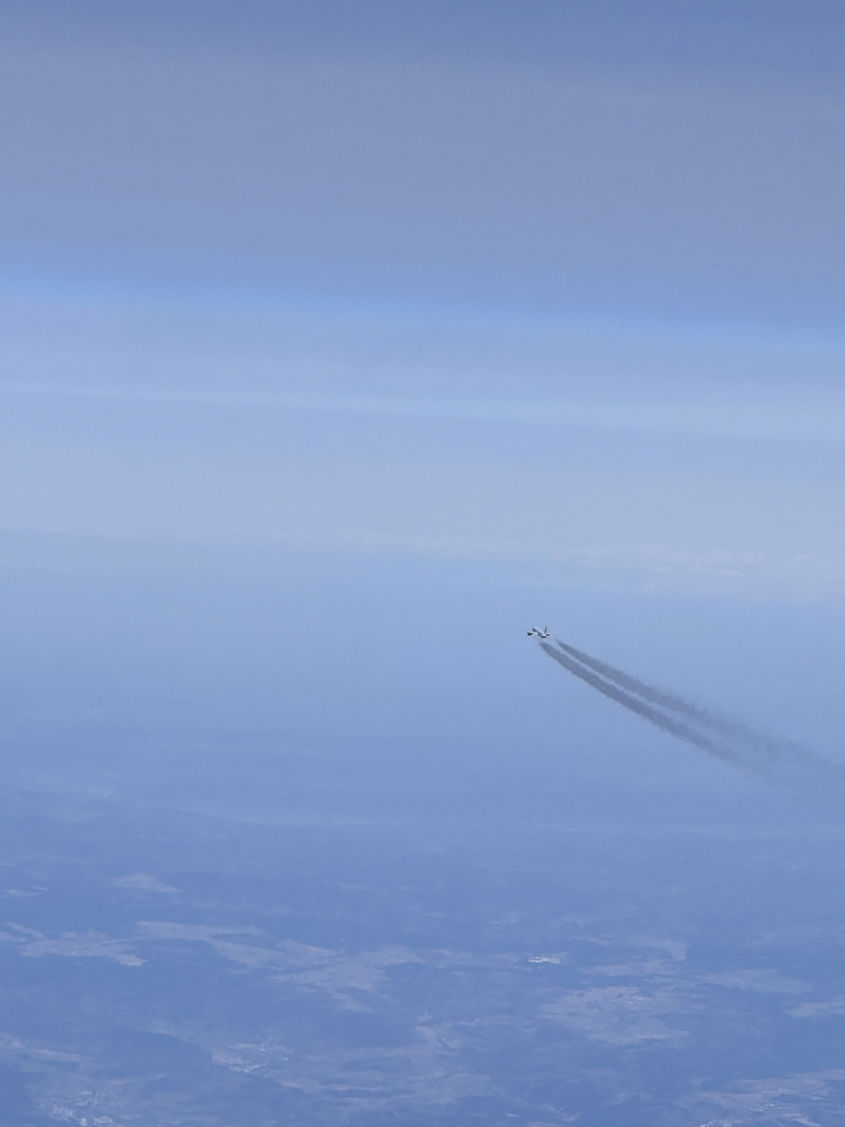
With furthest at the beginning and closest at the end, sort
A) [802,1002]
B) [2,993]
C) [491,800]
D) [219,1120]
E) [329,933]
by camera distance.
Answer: [491,800], [329,933], [802,1002], [2,993], [219,1120]

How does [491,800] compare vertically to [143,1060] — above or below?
above

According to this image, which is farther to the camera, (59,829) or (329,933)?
(59,829)

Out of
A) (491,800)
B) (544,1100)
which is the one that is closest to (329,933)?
→ (544,1100)

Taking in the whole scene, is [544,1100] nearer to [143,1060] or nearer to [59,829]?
[143,1060]

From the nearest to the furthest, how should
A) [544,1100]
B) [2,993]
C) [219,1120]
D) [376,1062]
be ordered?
[219,1120] < [544,1100] < [376,1062] < [2,993]

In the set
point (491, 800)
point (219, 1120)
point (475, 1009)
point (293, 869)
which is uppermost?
point (491, 800)

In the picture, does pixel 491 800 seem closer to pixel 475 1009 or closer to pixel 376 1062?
pixel 475 1009

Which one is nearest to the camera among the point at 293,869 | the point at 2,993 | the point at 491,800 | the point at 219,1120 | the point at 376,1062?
the point at 219,1120

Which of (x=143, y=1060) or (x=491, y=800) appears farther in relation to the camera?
(x=491, y=800)

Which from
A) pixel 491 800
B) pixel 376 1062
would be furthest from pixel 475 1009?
pixel 491 800
